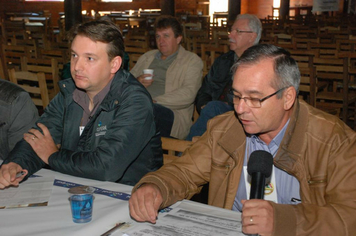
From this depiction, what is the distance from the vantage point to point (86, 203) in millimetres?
1437

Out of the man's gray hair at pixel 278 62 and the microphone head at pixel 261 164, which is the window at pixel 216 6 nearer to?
the man's gray hair at pixel 278 62

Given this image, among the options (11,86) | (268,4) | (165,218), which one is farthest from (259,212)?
(268,4)

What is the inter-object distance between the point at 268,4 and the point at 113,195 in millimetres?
20497

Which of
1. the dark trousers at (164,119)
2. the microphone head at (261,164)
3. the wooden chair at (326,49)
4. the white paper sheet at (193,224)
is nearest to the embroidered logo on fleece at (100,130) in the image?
the white paper sheet at (193,224)

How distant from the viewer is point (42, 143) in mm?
2012

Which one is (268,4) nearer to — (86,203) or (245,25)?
(245,25)

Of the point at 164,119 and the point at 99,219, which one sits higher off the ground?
the point at 99,219

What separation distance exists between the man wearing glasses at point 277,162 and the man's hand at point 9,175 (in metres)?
0.51

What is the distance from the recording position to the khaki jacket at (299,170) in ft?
4.56

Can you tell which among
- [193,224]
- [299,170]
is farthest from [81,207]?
[299,170]

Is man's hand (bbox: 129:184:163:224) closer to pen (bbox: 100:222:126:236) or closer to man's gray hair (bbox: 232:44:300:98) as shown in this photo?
pen (bbox: 100:222:126:236)

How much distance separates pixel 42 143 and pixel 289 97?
3.46 feet

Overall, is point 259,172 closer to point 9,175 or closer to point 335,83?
point 9,175

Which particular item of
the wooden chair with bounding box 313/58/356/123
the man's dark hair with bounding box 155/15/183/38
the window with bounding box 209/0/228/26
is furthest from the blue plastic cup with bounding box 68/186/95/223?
the window with bounding box 209/0/228/26
